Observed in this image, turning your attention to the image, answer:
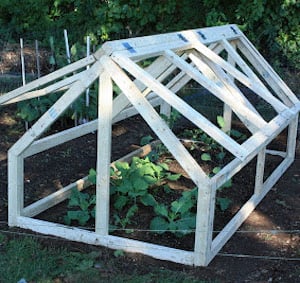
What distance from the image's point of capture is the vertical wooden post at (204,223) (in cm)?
389

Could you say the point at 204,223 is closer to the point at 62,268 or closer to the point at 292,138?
the point at 62,268

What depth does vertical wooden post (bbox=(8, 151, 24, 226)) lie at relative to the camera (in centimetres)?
440

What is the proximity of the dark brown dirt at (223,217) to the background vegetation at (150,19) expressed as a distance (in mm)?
3599

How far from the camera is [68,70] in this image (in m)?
4.40

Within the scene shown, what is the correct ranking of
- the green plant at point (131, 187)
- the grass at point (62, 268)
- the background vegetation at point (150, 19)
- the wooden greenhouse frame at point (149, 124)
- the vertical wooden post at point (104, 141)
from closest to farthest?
the grass at point (62, 268) < the wooden greenhouse frame at point (149, 124) < the vertical wooden post at point (104, 141) < the green plant at point (131, 187) < the background vegetation at point (150, 19)

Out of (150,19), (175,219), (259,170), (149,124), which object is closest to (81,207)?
(175,219)

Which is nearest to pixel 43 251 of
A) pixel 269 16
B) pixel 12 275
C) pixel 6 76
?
pixel 12 275

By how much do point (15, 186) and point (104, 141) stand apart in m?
0.79

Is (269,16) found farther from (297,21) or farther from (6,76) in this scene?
(6,76)

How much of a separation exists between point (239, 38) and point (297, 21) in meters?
3.83

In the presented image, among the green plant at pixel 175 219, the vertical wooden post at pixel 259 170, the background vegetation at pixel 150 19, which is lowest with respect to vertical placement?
the green plant at pixel 175 219

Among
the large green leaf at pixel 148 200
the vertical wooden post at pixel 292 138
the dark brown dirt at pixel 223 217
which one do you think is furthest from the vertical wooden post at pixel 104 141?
the vertical wooden post at pixel 292 138

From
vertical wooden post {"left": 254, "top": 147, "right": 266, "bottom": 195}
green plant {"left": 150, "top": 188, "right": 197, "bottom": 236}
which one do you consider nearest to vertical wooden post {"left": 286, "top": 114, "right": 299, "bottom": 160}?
vertical wooden post {"left": 254, "top": 147, "right": 266, "bottom": 195}

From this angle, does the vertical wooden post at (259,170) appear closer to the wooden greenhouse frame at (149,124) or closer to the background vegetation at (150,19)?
the wooden greenhouse frame at (149,124)
